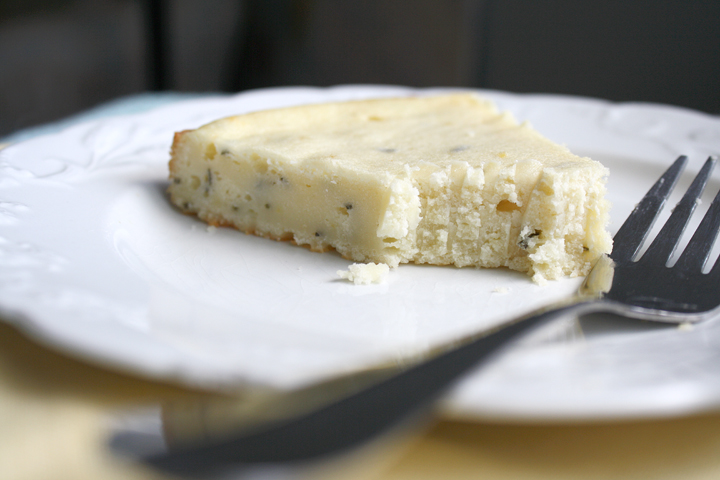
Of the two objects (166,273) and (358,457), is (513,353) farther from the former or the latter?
(166,273)

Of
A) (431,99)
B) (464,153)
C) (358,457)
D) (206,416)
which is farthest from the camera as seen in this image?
(431,99)

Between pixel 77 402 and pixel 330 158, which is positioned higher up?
pixel 330 158

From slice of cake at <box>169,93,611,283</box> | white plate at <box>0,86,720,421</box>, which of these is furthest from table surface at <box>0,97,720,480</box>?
slice of cake at <box>169,93,611,283</box>

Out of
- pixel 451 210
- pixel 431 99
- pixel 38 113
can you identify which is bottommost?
pixel 38 113

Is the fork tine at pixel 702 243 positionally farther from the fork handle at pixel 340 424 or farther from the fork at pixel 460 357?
the fork handle at pixel 340 424

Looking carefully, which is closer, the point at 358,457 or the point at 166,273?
the point at 358,457

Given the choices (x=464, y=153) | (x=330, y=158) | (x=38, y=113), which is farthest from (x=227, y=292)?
(x=38, y=113)

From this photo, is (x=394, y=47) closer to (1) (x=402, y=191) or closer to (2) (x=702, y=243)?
(1) (x=402, y=191)
